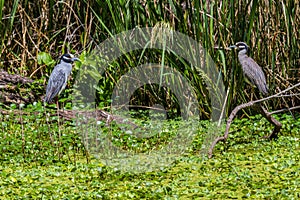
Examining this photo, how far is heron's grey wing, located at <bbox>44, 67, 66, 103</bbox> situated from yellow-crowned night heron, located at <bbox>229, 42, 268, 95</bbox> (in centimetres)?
154

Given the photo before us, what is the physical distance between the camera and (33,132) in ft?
16.2

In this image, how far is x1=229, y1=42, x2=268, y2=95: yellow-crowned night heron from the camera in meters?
4.86

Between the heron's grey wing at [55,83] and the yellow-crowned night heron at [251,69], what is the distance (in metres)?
1.54

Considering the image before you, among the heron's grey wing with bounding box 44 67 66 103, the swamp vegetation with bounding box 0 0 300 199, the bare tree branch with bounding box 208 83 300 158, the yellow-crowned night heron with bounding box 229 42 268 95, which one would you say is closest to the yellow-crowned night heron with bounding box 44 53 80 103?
the heron's grey wing with bounding box 44 67 66 103

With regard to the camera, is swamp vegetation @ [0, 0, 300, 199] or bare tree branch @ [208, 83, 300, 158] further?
bare tree branch @ [208, 83, 300, 158]

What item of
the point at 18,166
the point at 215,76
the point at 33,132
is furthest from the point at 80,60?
the point at 18,166

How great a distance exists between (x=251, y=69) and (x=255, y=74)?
0.21ft

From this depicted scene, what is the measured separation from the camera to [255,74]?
195 inches

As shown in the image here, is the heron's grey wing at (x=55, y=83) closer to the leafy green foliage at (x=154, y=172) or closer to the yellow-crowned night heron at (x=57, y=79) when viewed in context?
the yellow-crowned night heron at (x=57, y=79)

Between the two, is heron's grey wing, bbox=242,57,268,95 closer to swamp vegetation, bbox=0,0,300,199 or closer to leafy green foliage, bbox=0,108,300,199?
swamp vegetation, bbox=0,0,300,199

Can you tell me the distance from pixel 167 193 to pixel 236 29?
2.14m

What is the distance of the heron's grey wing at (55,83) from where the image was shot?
5.26 meters

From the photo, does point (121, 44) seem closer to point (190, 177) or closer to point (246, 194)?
point (190, 177)

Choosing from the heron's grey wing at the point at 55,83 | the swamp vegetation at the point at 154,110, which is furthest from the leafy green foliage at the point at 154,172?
the heron's grey wing at the point at 55,83
